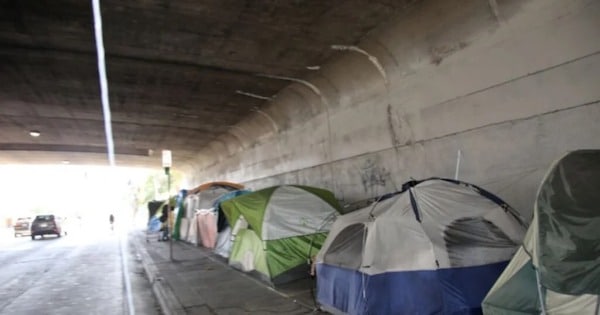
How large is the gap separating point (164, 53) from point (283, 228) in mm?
5310

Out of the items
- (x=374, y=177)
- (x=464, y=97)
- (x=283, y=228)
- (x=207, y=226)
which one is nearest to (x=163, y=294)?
(x=283, y=228)

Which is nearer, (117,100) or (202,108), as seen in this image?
(117,100)

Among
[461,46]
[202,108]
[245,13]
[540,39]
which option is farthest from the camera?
[202,108]

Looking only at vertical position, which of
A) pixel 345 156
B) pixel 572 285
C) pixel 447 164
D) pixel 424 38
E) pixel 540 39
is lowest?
pixel 572 285

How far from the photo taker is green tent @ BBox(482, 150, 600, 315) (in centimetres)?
392

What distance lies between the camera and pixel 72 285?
37.0 feet

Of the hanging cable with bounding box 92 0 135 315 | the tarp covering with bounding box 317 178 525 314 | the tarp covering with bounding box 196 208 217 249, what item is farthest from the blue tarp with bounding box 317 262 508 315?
the tarp covering with bounding box 196 208 217 249

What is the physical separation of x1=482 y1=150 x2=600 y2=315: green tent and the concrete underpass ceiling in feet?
18.0

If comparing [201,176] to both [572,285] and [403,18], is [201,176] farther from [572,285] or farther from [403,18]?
[572,285]

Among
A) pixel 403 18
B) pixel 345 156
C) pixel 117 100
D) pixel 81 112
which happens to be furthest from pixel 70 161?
pixel 403 18

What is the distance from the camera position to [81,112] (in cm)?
1786

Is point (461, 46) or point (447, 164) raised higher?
point (461, 46)

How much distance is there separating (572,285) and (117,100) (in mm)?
15341

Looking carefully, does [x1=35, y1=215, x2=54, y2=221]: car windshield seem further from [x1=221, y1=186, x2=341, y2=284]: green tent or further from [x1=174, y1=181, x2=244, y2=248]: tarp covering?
[x1=221, y1=186, x2=341, y2=284]: green tent
